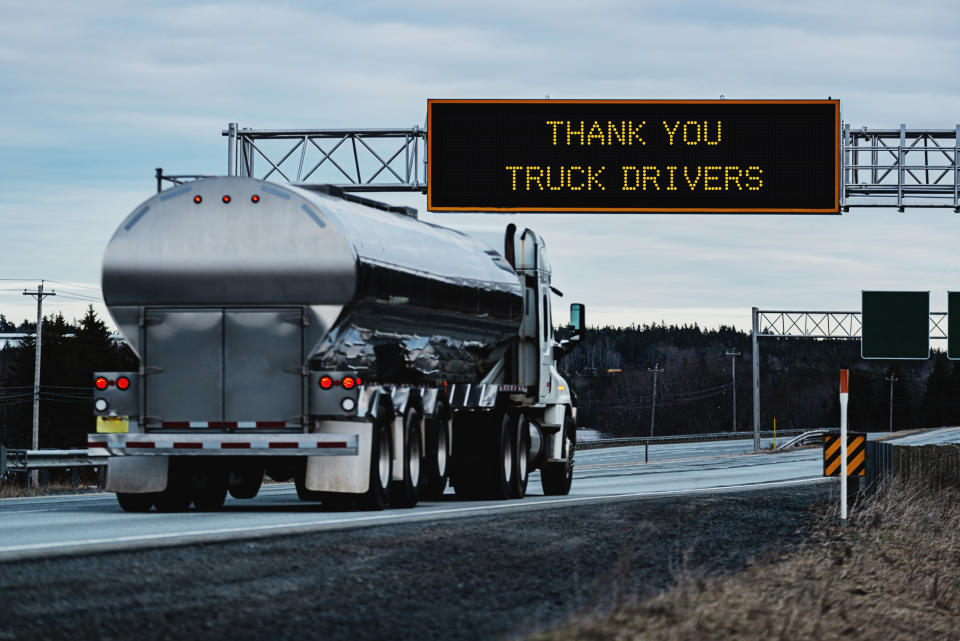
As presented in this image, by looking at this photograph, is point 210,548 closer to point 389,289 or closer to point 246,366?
point 246,366

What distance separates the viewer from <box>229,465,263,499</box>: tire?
19.8 meters

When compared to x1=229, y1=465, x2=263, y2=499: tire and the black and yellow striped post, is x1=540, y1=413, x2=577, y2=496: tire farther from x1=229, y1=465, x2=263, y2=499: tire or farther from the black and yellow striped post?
x1=229, y1=465, x2=263, y2=499: tire

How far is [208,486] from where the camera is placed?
60.0 feet

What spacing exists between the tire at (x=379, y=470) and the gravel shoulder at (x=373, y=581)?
2.11m

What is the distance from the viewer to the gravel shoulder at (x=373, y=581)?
28.8 ft

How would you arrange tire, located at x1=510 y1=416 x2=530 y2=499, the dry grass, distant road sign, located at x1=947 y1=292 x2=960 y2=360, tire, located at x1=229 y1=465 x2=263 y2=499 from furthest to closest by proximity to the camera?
distant road sign, located at x1=947 y1=292 x2=960 y2=360
tire, located at x1=510 y1=416 x2=530 y2=499
tire, located at x1=229 y1=465 x2=263 y2=499
the dry grass

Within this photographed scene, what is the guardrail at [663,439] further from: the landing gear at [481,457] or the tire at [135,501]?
the tire at [135,501]

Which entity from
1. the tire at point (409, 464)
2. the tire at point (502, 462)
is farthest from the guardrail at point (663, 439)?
the tire at point (409, 464)

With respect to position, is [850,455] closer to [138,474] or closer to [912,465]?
[912,465]

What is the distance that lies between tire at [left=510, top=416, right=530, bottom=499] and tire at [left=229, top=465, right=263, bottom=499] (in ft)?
12.4

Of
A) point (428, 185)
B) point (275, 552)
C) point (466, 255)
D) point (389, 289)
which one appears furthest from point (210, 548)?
point (428, 185)

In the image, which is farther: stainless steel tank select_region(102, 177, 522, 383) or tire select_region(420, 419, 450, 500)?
tire select_region(420, 419, 450, 500)

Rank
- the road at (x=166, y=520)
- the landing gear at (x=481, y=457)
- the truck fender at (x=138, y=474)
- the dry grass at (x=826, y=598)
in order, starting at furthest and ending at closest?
the landing gear at (x=481, y=457)
the truck fender at (x=138, y=474)
the road at (x=166, y=520)
the dry grass at (x=826, y=598)

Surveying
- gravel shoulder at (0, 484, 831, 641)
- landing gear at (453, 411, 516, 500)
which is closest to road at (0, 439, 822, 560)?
landing gear at (453, 411, 516, 500)
